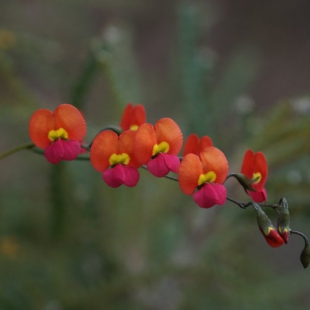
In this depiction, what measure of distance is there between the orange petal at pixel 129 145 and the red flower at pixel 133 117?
0.07 metres

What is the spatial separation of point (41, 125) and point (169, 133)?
0.12 meters

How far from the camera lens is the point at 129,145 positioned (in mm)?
556

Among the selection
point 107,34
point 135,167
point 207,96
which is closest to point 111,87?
point 107,34

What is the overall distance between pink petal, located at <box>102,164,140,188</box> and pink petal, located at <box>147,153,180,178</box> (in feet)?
→ 0.07

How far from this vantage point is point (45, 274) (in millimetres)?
1151

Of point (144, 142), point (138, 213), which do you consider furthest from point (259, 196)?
point (138, 213)

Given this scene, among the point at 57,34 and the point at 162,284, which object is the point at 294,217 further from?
the point at 57,34

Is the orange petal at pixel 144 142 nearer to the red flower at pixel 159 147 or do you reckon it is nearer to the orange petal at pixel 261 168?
the red flower at pixel 159 147

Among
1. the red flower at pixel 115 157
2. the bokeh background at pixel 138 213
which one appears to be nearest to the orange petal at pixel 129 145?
the red flower at pixel 115 157

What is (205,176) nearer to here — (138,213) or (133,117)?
(133,117)

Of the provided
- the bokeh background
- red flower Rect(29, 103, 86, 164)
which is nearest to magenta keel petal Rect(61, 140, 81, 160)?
red flower Rect(29, 103, 86, 164)

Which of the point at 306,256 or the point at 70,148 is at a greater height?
the point at 70,148

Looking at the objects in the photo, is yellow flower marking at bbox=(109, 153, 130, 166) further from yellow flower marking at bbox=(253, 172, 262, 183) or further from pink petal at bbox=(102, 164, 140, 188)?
yellow flower marking at bbox=(253, 172, 262, 183)

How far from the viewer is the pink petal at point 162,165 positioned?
21.2 inches
